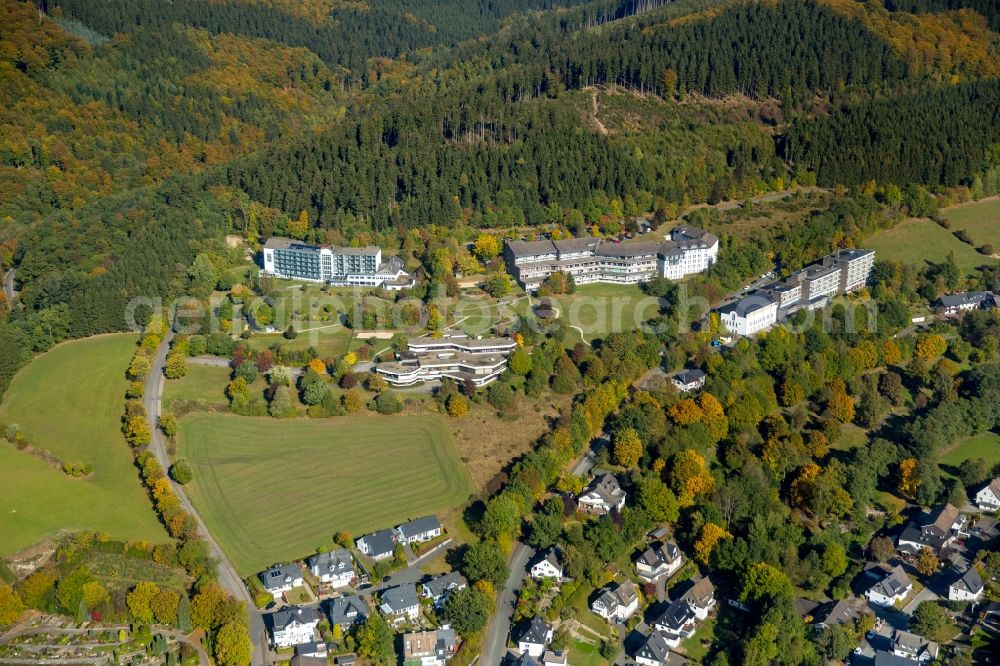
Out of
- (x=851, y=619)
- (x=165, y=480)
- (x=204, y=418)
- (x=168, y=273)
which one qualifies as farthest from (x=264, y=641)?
(x=168, y=273)

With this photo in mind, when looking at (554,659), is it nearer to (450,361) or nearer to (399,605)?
(399,605)

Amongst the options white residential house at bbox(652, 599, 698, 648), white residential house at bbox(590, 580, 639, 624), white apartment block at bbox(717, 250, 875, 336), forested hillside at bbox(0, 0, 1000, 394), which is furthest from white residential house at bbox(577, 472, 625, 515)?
forested hillside at bbox(0, 0, 1000, 394)

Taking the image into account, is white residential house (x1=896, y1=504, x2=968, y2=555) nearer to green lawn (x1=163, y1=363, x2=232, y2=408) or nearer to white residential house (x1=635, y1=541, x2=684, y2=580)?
white residential house (x1=635, y1=541, x2=684, y2=580)

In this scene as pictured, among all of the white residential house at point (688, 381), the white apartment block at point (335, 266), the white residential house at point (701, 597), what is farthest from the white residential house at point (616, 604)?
the white apartment block at point (335, 266)

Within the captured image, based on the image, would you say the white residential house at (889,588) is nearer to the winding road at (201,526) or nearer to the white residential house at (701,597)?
the white residential house at (701,597)

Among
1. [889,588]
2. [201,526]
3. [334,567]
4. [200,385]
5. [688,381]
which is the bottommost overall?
[889,588]

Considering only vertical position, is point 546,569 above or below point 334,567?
below

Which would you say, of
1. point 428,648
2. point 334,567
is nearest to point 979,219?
point 334,567
